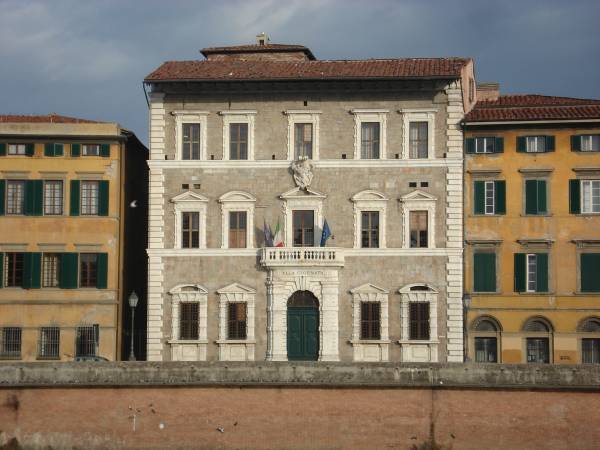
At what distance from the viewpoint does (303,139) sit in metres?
55.0

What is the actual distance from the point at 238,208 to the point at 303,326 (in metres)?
5.25

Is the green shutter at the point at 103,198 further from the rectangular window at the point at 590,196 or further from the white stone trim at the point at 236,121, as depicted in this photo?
the rectangular window at the point at 590,196

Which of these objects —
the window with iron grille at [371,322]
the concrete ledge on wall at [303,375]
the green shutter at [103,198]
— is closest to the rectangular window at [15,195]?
the green shutter at [103,198]

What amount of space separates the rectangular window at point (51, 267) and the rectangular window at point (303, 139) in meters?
10.4

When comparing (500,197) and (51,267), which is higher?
(500,197)

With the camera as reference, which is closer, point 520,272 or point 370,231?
point 520,272

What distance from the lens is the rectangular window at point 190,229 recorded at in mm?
55031

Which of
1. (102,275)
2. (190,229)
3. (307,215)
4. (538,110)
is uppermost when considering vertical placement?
(538,110)

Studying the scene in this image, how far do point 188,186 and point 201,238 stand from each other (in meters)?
2.12

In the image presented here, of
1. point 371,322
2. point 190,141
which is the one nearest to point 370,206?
point 371,322

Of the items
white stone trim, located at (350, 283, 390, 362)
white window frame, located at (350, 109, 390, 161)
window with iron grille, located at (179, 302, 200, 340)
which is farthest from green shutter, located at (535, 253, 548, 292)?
window with iron grille, located at (179, 302, 200, 340)

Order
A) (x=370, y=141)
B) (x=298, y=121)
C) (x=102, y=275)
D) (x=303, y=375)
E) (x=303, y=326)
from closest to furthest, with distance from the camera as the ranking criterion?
1. (x=303, y=375)
2. (x=303, y=326)
3. (x=370, y=141)
4. (x=298, y=121)
5. (x=102, y=275)

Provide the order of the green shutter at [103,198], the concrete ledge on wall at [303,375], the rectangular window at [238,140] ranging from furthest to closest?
the green shutter at [103,198] → the rectangular window at [238,140] → the concrete ledge on wall at [303,375]

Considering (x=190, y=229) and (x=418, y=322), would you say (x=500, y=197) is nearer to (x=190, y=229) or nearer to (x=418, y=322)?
(x=418, y=322)
